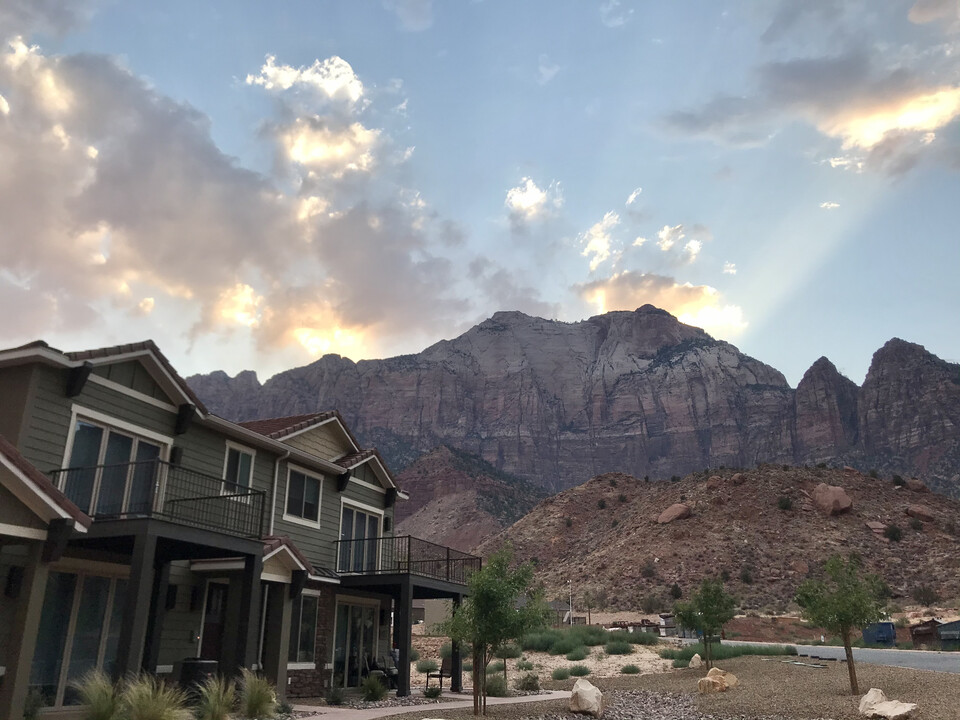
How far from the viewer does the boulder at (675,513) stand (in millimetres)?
68812

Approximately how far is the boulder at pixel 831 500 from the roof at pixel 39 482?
6638 centimetres

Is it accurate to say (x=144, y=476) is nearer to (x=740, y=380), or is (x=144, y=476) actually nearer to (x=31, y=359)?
(x=31, y=359)

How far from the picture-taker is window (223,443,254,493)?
19219 mm

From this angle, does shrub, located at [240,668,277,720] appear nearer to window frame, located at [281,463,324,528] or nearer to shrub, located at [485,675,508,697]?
window frame, located at [281,463,324,528]

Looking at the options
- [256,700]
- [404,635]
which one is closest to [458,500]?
[404,635]

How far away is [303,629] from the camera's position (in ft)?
69.5

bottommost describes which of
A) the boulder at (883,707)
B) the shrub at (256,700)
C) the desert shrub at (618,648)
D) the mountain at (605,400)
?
the boulder at (883,707)

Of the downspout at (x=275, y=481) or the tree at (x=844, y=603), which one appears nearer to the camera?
the downspout at (x=275, y=481)

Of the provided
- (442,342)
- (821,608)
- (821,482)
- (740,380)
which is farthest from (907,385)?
(821,608)

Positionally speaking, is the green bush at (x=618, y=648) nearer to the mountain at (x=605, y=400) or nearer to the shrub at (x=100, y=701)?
the shrub at (x=100, y=701)

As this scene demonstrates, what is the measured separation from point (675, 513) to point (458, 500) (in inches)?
1986

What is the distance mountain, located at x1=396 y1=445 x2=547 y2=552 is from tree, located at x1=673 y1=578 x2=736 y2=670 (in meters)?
69.9

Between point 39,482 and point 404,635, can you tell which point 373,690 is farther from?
point 39,482

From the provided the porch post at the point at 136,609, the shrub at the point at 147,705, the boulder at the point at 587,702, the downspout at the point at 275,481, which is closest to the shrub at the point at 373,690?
the downspout at the point at 275,481
